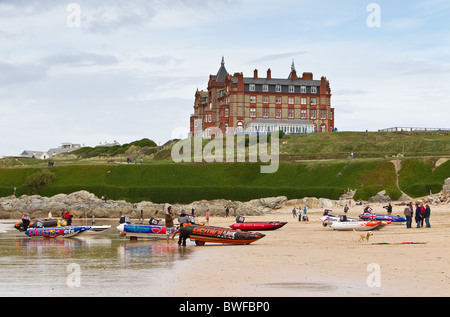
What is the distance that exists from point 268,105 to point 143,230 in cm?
10195

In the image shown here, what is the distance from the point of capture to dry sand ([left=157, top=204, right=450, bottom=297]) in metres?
20.5

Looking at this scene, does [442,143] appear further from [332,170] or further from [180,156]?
[180,156]

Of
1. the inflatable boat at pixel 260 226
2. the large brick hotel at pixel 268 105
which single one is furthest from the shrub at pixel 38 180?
the inflatable boat at pixel 260 226

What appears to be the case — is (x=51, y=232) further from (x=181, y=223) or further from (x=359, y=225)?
(x=359, y=225)

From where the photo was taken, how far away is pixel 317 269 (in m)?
25.7

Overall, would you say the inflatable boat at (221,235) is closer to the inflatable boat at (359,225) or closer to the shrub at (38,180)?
the inflatable boat at (359,225)

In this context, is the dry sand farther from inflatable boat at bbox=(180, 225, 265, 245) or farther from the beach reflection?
the beach reflection

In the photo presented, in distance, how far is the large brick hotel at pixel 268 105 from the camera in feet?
471

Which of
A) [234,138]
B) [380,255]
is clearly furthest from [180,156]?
[380,255]

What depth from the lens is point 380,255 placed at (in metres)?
29.8

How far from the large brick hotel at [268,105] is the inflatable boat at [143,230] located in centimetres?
9460

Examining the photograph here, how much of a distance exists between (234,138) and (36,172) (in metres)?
47.3

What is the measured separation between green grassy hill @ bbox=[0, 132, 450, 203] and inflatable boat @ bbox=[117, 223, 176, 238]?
44.1 metres

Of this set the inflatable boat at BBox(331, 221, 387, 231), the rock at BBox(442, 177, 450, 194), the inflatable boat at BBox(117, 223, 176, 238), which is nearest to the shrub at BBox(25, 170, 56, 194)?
the inflatable boat at BBox(117, 223, 176, 238)
